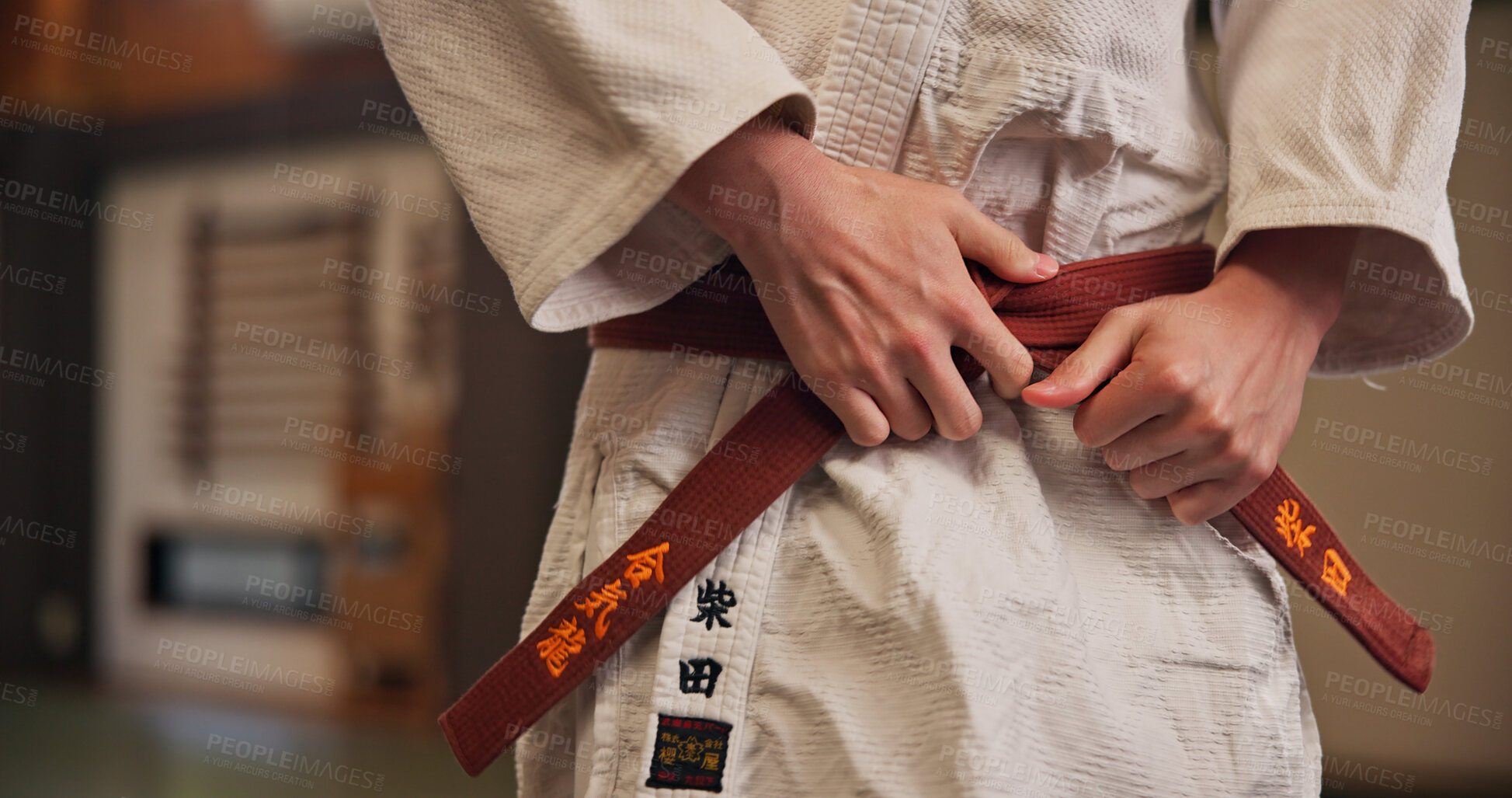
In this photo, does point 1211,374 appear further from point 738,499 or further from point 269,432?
point 269,432

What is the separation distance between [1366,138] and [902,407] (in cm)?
31

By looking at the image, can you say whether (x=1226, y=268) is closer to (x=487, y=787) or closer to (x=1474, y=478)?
(x=1474, y=478)

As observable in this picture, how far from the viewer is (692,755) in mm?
437

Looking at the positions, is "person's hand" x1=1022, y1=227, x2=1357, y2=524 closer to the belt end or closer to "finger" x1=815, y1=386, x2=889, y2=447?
"finger" x1=815, y1=386, x2=889, y2=447

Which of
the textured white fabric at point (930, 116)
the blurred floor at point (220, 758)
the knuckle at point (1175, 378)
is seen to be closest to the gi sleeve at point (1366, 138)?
the textured white fabric at point (930, 116)

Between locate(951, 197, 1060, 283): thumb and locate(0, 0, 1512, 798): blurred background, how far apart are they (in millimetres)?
1382

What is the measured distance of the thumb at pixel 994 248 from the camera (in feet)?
1.48

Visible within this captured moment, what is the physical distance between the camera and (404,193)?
2.70 m

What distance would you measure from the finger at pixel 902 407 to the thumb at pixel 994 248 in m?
0.08

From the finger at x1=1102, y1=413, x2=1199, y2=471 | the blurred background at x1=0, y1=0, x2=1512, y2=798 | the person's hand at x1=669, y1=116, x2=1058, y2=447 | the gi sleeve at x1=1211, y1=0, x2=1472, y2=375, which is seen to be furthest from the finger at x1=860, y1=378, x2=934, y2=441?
the blurred background at x1=0, y1=0, x2=1512, y2=798

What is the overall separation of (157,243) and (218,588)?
1.23 m

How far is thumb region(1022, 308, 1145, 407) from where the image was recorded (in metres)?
0.45

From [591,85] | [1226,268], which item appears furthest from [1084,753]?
[591,85]

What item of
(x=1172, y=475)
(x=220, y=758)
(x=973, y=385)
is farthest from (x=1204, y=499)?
(x=220, y=758)
